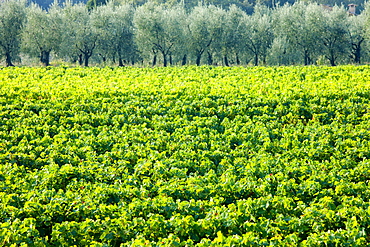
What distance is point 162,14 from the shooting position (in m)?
55.0

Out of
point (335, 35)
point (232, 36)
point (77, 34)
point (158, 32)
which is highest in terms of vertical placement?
point (77, 34)

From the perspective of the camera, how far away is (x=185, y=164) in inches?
428

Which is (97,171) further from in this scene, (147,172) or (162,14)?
(162,14)

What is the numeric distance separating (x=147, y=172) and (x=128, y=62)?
170 ft

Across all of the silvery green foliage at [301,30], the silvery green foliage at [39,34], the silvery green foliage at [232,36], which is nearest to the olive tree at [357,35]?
the silvery green foliage at [301,30]

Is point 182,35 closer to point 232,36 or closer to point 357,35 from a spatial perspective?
point 232,36

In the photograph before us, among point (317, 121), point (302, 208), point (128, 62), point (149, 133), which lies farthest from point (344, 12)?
point (302, 208)

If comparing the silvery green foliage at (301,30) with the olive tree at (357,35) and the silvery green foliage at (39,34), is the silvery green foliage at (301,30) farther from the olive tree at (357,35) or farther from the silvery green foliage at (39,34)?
the silvery green foliage at (39,34)

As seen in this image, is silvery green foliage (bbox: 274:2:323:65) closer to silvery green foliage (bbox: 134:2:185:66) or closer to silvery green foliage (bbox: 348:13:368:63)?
silvery green foliage (bbox: 348:13:368:63)

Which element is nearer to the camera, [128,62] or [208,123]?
[208,123]

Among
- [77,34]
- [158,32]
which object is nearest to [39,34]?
[77,34]

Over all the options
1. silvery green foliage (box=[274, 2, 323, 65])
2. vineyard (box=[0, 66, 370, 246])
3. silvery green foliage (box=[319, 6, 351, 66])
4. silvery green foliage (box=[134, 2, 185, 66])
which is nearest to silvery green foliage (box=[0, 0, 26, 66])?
silvery green foliage (box=[134, 2, 185, 66])

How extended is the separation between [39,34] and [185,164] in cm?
4717

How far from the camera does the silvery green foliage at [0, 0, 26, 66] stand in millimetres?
50844
